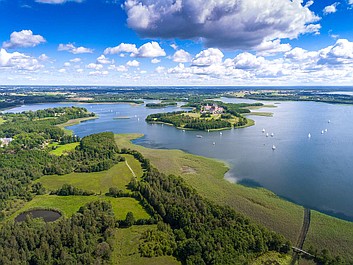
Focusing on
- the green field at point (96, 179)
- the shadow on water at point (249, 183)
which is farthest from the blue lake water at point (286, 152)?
the green field at point (96, 179)

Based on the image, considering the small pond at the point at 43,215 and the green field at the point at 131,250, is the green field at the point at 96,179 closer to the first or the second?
the small pond at the point at 43,215

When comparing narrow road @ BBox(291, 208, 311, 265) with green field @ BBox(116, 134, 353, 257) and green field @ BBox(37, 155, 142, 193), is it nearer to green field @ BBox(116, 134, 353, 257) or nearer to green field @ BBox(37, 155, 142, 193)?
green field @ BBox(116, 134, 353, 257)

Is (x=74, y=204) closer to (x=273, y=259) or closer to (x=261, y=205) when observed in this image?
(x=261, y=205)

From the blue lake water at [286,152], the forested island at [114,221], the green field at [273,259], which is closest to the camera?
the forested island at [114,221]

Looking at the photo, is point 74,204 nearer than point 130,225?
No

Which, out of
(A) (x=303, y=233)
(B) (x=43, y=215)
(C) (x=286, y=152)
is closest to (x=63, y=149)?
(B) (x=43, y=215)

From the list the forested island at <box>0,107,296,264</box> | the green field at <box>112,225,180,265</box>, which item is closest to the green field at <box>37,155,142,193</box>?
the forested island at <box>0,107,296,264</box>

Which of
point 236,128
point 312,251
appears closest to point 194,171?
point 312,251
